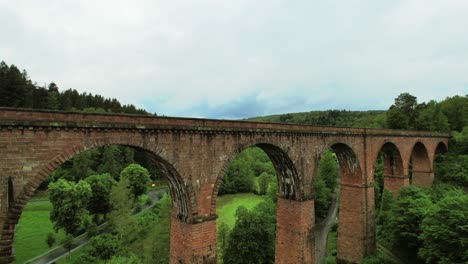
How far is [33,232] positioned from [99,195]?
371 inches

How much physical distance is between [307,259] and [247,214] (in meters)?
9.67

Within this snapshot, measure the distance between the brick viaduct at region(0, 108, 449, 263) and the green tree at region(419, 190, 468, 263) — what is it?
6301 millimetres

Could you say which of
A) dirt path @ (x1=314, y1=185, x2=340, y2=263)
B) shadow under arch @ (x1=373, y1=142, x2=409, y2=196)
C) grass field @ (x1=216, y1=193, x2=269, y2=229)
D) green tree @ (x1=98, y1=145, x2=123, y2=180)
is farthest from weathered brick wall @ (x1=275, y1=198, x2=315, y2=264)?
green tree @ (x1=98, y1=145, x2=123, y2=180)

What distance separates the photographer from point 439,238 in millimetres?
16734

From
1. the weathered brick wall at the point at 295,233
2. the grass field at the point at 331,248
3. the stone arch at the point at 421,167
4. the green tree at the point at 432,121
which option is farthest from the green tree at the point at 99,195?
the green tree at the point at 432,121

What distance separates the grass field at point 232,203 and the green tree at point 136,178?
14338 millimetres

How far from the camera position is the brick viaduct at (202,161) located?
28.5 feet

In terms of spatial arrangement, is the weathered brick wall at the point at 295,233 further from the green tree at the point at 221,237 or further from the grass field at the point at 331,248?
the green tree at the point at 221,237

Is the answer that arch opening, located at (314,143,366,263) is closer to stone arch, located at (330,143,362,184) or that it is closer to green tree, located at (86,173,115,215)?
stone arch, located at (330,143,362,184)

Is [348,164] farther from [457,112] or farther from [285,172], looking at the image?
[457,112]

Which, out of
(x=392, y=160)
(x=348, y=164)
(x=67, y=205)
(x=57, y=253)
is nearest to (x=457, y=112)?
(x=392, y=160)

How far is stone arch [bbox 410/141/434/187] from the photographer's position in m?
35.4

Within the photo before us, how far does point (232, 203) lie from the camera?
186 ft

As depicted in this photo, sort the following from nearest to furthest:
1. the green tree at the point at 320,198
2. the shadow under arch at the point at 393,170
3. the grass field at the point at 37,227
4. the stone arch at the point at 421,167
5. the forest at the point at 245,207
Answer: the forest at the point at 245,207, the shadow under arch at the point at 393,170, the grass field at the point at 37,227, the stone arch at the point at 421,167, the green tree at the point at 320,198
